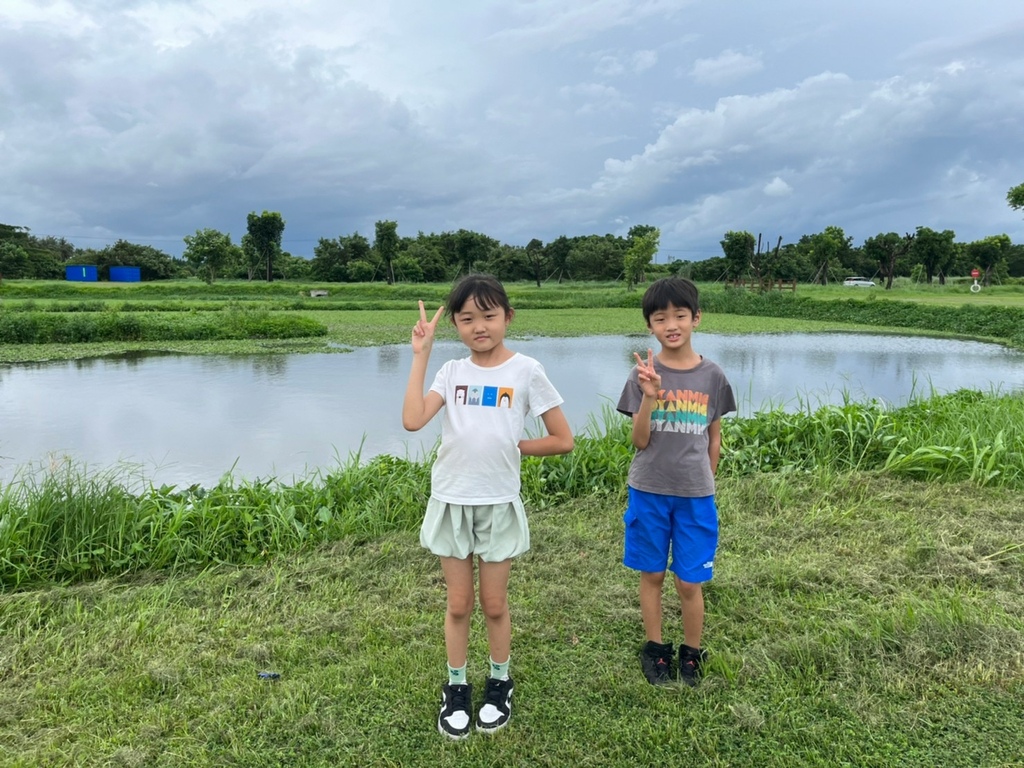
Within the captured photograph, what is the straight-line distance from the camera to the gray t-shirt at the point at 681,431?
6.69 feet

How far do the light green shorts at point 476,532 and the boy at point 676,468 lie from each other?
18.4 inches

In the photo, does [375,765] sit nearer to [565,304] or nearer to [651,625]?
[651,625]

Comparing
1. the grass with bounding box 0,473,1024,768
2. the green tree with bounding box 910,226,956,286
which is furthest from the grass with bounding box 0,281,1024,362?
the grass with bounding box 0,473,1024,768

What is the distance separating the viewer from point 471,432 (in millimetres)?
1831

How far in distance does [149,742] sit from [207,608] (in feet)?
2.71

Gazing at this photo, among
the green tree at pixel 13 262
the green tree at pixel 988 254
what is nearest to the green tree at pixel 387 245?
the green tree at pixel 13 262

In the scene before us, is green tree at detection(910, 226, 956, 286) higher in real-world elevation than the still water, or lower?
higher

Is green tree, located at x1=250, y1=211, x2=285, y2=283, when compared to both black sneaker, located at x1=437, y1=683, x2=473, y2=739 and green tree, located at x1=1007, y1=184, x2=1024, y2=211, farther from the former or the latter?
black sneaker, located at x1=437, y1=683, x2=473, y2=739

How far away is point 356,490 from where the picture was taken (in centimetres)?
383

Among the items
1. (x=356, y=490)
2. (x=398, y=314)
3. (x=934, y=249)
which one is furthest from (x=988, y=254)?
(x=356, y=490)

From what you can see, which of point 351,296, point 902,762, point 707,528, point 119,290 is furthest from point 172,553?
point 119,290

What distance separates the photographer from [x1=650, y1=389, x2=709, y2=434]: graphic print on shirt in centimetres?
207

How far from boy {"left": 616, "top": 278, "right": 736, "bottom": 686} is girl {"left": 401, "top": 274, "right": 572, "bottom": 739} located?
1.12 ft

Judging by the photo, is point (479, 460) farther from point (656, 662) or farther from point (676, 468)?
point (656, 662)
